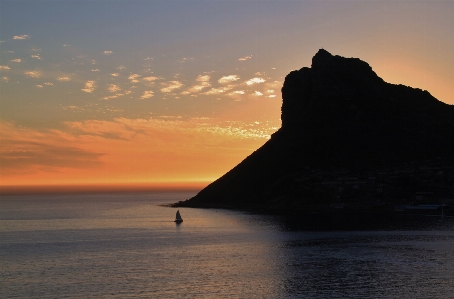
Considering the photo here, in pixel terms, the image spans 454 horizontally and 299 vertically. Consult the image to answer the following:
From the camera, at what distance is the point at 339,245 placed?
94.6 meters

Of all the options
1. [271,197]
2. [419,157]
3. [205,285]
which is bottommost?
[205,285]

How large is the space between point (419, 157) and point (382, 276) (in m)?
137

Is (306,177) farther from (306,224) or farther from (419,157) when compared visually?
(306,224)

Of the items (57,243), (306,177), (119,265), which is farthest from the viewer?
(306,177)

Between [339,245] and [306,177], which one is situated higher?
[306,177]

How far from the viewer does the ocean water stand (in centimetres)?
5966

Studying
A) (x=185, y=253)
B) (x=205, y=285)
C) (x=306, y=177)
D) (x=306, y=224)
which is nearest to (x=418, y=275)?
(x=205, y=285)

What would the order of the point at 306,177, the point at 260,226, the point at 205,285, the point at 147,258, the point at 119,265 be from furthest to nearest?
the point at 306,177, the point at 260,226, the point at 147,258, the point at 119,265, the point at 205,285

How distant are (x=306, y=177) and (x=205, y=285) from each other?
131 meters

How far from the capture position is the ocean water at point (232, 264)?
196 feet

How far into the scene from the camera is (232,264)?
77.4 metres

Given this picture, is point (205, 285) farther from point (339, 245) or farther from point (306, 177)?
point (306, 177)

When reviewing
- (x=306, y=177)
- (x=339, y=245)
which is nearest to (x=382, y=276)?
(x=339, y=245)

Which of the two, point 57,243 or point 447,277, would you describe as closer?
point 447,277
